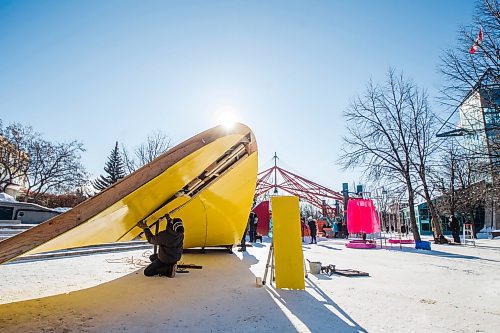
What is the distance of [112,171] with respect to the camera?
143ft

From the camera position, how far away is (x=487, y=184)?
424 inches

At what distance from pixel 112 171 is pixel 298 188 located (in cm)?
3092

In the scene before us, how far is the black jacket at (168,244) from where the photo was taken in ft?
19.4

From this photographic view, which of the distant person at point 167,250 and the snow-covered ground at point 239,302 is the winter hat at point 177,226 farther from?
the snow-covered ground at point 239,302

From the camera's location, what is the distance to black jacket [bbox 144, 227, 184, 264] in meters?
5.93

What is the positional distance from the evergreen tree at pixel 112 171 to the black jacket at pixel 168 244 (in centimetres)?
4031

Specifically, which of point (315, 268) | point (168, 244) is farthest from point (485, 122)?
point (168, 244)

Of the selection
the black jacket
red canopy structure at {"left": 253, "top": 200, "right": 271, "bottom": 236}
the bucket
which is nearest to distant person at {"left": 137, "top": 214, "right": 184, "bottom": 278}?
the black jacket

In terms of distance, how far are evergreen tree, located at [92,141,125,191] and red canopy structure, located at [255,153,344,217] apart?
22032mm

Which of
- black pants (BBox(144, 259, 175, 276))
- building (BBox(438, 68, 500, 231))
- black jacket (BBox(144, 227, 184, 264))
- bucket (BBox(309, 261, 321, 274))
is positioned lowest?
bucket (BBox(309, 261, 321, 274))

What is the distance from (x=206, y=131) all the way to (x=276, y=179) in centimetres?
4583

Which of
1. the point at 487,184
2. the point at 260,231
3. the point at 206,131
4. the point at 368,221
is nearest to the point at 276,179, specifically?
the point at 260,231

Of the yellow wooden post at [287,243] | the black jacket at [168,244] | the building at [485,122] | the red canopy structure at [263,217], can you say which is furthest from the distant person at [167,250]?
the red canopy structure at [263,217]

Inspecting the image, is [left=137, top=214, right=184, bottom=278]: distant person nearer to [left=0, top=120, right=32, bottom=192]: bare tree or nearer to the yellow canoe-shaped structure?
the yellow canoe-shaped structure
